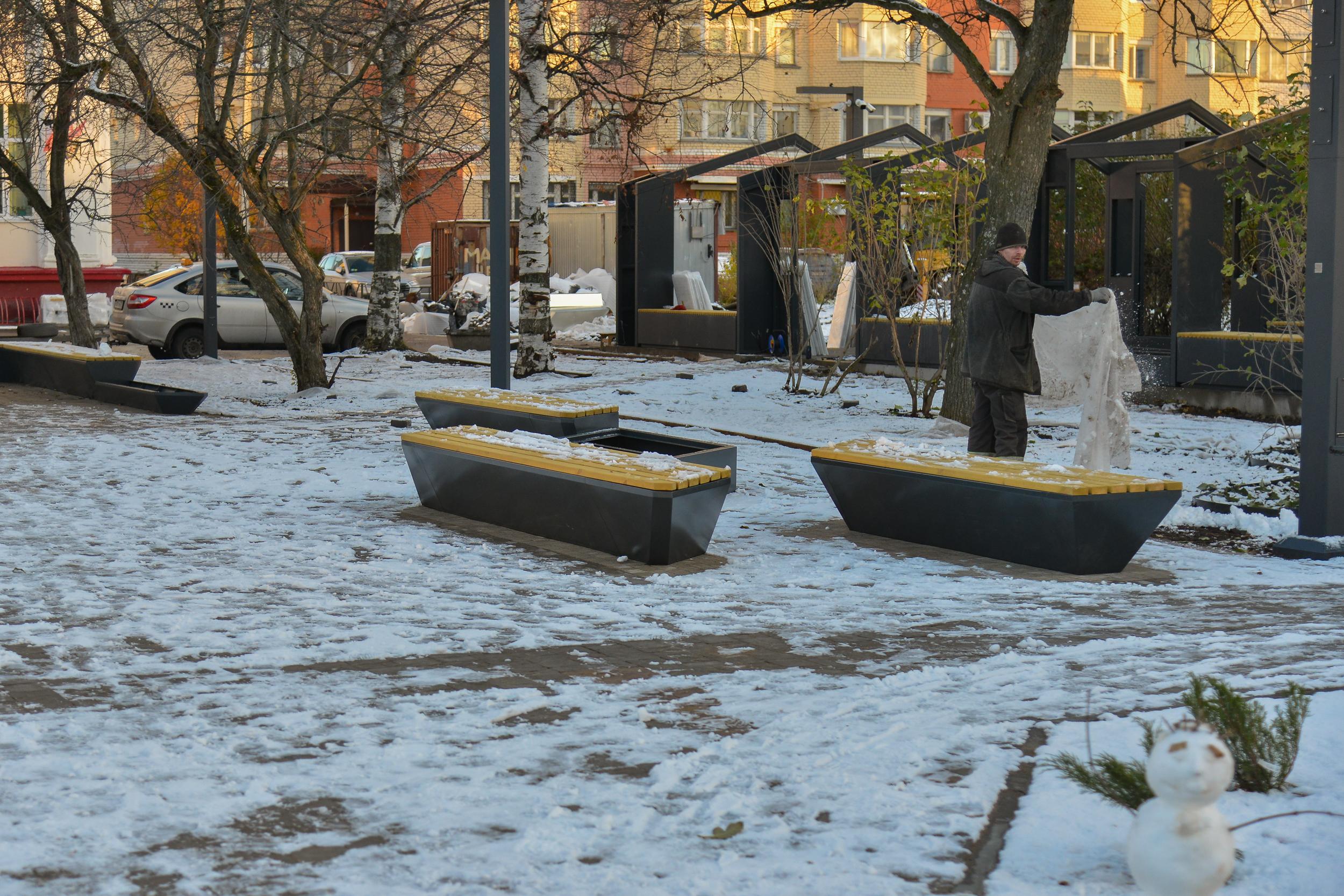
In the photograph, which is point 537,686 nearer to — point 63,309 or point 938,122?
point 63,309

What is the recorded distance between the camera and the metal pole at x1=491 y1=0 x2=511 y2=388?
10281 millimetres

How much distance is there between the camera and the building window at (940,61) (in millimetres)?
55656

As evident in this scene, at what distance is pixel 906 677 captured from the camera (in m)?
5.33

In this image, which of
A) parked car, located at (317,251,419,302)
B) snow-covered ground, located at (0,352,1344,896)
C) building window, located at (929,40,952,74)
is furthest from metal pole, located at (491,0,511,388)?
building window, located at (929,40,952,74)

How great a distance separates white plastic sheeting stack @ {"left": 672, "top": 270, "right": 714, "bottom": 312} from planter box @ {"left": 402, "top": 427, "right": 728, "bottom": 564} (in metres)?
14.3

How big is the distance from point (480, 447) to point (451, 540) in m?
0.55

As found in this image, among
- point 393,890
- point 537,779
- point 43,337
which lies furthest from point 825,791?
point 43,337

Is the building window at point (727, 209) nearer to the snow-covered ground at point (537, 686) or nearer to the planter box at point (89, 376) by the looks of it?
the planter box at point (89, 376)

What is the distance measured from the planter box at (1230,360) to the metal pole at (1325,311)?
580 cm

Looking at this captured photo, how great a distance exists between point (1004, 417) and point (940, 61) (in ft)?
163

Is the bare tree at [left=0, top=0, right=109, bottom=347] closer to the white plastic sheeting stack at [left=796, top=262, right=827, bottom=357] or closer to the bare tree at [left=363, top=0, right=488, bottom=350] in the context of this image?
the bare tree at [left=363, top=0, right=488, bottom=350]

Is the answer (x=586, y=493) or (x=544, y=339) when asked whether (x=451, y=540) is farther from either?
(x=544, y=339)

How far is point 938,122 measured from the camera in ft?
189

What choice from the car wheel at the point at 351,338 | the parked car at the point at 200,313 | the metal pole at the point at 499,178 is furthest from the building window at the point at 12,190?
the metal pole at the point at 499,178
